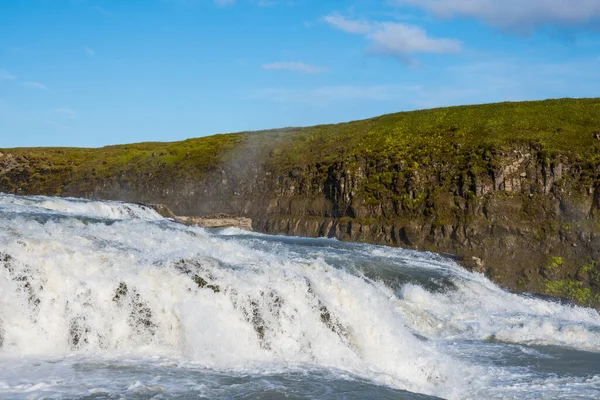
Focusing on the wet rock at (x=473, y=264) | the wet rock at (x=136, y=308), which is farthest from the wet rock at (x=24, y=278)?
the wet rock at (x=473, y=264)

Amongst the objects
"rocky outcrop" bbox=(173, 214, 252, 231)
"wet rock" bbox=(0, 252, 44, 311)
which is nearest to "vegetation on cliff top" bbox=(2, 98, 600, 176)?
"rocky outcrop" bbox=(173, 214, 252, 231)

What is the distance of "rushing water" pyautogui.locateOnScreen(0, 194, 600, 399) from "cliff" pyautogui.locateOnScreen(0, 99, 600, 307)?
23.8m

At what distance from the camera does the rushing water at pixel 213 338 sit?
14328 mm

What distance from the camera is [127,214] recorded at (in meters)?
45.8

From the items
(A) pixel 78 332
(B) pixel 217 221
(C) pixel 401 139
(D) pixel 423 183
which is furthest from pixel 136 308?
(C) pixel 401 139

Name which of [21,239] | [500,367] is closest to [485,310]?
[500,367]

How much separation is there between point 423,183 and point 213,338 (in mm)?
40149

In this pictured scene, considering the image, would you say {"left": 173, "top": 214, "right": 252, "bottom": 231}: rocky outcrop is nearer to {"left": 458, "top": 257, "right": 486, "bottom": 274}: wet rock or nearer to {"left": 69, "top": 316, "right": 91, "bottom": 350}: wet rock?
{"left": 458, "top": 257, "right": 486, "bottom": 274}: wet rock

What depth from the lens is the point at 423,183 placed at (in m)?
54.7

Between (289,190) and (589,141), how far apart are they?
26.9 metres

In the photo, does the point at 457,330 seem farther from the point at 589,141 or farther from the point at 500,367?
the point at 589,141

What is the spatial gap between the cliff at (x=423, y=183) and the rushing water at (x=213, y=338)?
78.0 feet

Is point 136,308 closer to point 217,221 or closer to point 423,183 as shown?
point 217,221

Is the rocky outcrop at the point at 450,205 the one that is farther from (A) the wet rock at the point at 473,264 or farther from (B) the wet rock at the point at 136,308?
(B) the wet rock at the point at 136,308
